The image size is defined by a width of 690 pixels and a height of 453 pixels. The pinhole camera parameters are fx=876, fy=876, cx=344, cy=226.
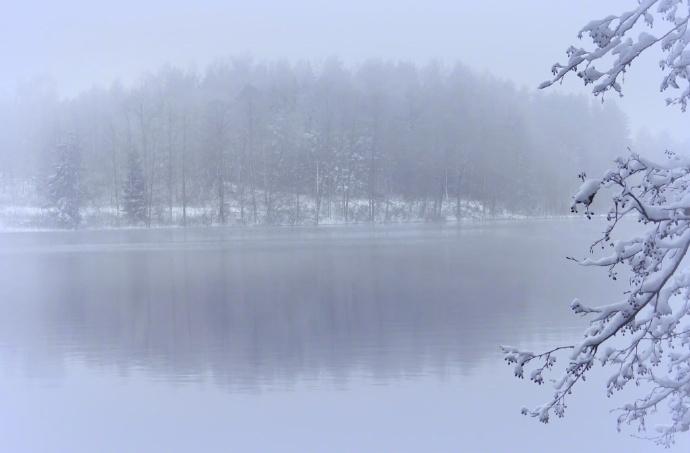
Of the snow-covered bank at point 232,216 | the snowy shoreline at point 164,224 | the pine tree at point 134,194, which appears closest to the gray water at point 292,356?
the pine tree at point 134,194

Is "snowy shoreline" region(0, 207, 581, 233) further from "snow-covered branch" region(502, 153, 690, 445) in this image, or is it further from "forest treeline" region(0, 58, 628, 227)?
"snow-covered branch" region(502, 153, 690, 445)

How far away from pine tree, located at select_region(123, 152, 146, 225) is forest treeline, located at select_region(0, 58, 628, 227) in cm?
10

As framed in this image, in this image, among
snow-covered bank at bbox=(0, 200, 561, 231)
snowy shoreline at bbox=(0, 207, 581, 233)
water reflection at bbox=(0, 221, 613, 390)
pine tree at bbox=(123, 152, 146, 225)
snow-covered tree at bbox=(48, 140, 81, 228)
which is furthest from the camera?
snow-covered bank at bbox=(0, 200, 561, 231)

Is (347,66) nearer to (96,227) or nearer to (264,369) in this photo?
(96,227)

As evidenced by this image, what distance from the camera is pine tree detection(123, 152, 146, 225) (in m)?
60.7

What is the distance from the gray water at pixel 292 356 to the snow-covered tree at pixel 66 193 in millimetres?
30099

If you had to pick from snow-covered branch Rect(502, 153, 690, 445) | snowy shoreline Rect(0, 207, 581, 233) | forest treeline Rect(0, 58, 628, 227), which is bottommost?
snowy shoreline Rect(0, 207, 581, 233)

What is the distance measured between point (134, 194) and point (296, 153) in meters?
13.3

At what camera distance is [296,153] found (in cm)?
6769

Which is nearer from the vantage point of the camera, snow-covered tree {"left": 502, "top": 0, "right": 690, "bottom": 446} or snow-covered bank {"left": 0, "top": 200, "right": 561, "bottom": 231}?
snow-covered tree {"left": 502, "top": 0, "right": 690, "bottom": 446}

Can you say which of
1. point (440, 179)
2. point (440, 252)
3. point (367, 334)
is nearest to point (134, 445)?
point (367, 334)

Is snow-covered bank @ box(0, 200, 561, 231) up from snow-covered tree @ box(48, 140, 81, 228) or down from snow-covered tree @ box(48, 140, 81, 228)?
down

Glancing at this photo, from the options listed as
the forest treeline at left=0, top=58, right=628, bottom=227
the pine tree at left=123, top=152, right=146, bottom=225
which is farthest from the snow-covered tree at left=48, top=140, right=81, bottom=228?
the pine tree at left=123, top=152, right=146, bottom=225

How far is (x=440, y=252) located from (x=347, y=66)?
48.1 metres
